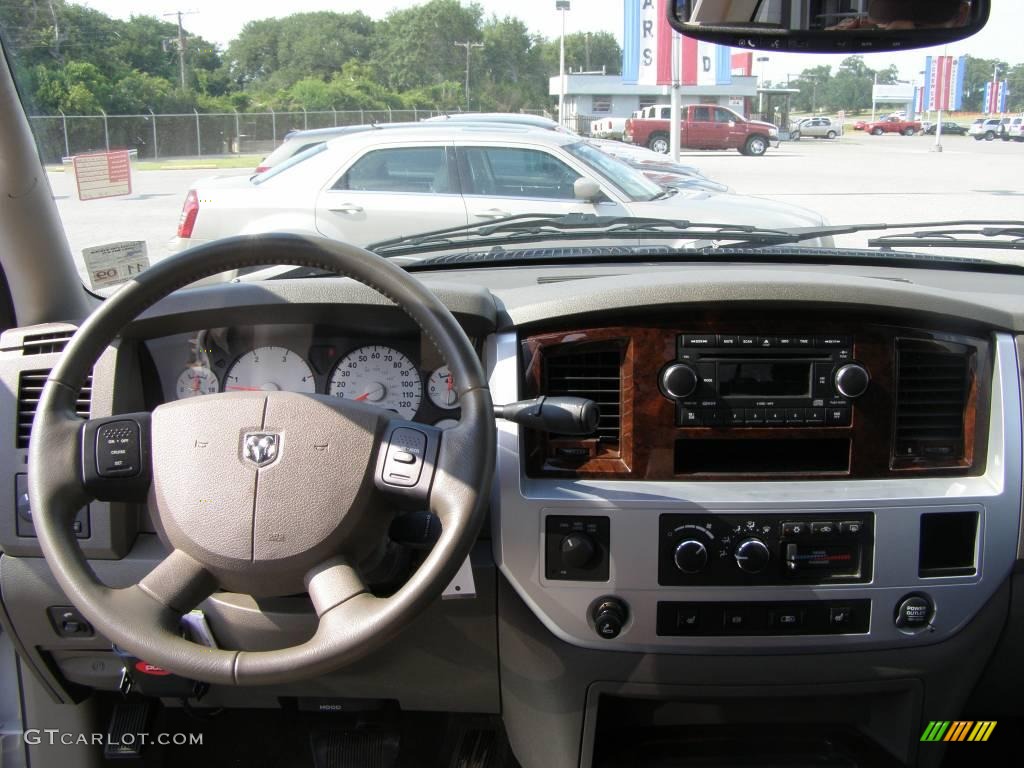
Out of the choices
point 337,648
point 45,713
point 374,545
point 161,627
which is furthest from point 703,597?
point 45,713

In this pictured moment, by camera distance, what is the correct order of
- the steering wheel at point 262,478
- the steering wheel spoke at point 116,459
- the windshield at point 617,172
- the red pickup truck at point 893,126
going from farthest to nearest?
1. the windshield at point 617,172
2. the red pickup truck at point 893,126
3. the steering wheel spoke at point 116,459
4. the steering wheel at point 262,478

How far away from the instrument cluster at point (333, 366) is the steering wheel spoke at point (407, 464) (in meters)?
0.48

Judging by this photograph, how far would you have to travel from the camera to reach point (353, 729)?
2998mm

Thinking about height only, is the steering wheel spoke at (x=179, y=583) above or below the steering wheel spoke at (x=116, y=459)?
below

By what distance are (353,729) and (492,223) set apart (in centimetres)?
164

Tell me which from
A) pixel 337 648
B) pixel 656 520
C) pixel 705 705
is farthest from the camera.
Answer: pixel 705 705

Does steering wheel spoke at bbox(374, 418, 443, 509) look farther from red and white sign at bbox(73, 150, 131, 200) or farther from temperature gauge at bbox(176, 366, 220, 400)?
red and white sign at bbox(73, 150, 131, 200)

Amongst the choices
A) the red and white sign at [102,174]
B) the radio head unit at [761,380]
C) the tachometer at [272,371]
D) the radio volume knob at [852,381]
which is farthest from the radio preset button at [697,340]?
the red and white sign at [102,174]

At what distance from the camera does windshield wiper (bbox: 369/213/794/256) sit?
3.01 metres

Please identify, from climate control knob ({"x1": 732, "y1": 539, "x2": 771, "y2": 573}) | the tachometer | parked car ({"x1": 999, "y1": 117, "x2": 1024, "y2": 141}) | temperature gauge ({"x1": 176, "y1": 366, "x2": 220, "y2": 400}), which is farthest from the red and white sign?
parked car ({"x1": 999, "y1": 117, "x2": 1024, "y2": 141})

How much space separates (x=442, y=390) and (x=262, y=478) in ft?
2.10

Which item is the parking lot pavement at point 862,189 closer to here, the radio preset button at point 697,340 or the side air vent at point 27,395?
the side air vent at point 27,395

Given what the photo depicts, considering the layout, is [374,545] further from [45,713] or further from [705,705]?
[45,713]

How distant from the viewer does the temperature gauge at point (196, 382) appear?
2.46 meters
